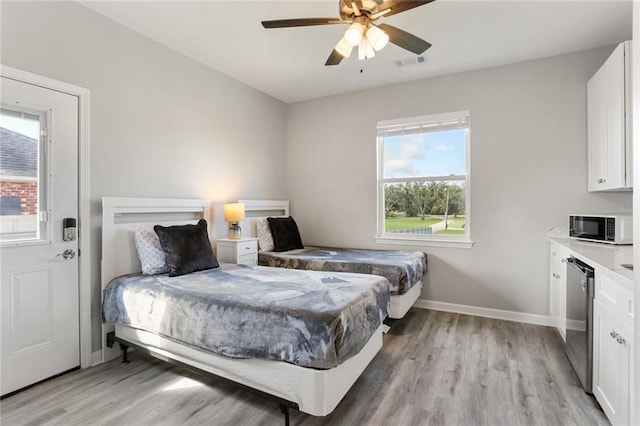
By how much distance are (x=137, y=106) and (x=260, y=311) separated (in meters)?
2.28

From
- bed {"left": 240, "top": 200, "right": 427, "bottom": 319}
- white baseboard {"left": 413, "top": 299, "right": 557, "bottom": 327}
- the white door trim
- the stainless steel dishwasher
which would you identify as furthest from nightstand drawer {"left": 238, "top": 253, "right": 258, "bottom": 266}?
the stainless steel dishwasher

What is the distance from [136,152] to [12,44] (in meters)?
1.03

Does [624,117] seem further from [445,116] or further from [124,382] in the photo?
[124,382]

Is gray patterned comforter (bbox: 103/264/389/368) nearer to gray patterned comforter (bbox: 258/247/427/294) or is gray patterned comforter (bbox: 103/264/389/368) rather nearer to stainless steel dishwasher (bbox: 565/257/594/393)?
gray patterned comforter (bbox: 258/247/427/294)

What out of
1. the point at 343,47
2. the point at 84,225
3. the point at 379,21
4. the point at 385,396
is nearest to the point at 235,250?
the point at 84,225

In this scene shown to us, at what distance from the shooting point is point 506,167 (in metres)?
3.56

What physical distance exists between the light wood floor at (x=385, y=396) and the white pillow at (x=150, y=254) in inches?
29.5

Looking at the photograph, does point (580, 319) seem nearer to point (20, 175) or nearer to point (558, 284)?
point (558, 284)

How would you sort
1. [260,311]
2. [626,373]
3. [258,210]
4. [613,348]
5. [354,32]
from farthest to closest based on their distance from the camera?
[258,210]
[354,32]
[260,311]
[613,348]
[626,373]

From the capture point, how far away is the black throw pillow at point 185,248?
8.79 ft

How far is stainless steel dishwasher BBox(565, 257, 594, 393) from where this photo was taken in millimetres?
1998

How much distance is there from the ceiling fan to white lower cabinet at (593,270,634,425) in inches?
73.9

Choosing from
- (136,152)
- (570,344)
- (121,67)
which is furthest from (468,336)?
(121,67)

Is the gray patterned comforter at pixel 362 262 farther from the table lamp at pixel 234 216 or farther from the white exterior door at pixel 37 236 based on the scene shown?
the white exterior door at pixel 37 236
